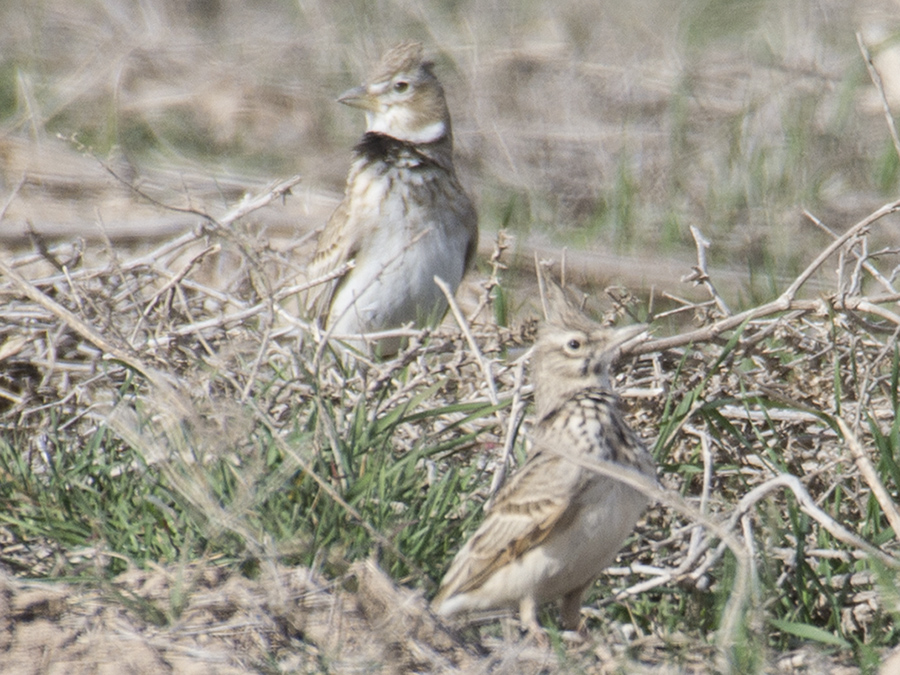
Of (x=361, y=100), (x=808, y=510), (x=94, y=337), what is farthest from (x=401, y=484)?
(x=361, y=100)

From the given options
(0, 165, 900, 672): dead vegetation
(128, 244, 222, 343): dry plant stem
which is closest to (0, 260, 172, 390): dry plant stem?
(0, 165, 900, 672): dead vegetation

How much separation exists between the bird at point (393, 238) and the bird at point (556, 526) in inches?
77.8

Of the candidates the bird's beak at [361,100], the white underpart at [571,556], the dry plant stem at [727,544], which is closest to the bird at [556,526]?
the white underpart at [571,556]

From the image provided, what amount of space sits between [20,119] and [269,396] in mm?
4708

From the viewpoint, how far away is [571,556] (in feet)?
12.1

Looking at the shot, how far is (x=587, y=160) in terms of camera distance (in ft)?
29.5

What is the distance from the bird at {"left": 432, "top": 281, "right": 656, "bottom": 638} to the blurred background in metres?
2.52

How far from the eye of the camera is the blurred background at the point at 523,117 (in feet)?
25.2

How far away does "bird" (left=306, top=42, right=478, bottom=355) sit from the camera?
6.09m

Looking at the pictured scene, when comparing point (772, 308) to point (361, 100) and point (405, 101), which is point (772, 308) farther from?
point (361, 100)

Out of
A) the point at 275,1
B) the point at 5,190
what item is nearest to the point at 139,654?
the point at 5,190

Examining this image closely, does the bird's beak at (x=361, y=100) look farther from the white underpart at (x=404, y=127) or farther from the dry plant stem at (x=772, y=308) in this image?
the dry plant stem at (x=772, y=308)

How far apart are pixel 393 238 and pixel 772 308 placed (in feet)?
6.97

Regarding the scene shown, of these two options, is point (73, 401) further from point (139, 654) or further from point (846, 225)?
point (846, 225)
